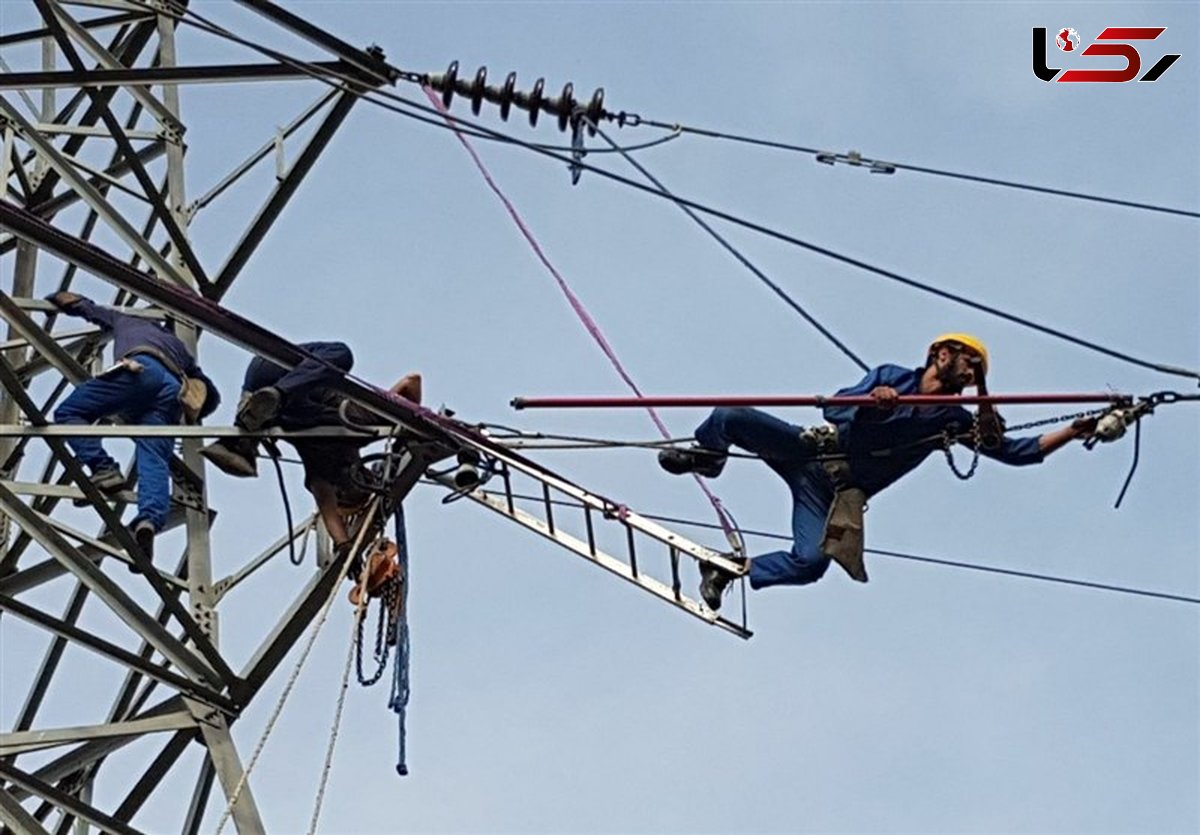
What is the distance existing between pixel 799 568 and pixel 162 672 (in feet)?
9.84

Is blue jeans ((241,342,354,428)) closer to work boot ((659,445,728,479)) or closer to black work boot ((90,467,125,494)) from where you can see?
black work boot ((90,467,125,494))

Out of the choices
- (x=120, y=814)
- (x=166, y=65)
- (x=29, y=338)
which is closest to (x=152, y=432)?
(x=29, y=338)

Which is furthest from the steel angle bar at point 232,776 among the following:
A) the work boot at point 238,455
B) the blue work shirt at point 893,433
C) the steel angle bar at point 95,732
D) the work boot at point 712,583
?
the blue work shirt at point 893,433

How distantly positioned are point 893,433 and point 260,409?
2.94m

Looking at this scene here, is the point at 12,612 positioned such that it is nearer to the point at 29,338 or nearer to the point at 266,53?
the point at 29,338

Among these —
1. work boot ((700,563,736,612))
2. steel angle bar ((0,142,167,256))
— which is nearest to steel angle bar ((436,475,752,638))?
work boot ((700,563,736,612))

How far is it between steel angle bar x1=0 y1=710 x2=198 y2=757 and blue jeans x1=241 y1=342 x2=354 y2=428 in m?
1.43

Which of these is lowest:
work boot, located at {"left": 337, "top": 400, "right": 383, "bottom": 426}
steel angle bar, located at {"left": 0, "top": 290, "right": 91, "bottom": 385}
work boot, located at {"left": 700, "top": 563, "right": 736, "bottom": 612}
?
work boot, located at {"left": 700, "top": 563, "right": 736, "bottom": 612}

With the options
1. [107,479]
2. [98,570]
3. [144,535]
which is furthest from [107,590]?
[107,479]

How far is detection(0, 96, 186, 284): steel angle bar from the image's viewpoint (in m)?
12.9

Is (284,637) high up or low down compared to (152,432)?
down

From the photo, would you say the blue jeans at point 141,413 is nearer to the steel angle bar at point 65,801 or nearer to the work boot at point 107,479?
the work boot at point 107,479

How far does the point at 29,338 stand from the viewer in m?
12.3

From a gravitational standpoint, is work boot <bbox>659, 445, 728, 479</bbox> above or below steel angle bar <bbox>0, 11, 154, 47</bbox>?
below
